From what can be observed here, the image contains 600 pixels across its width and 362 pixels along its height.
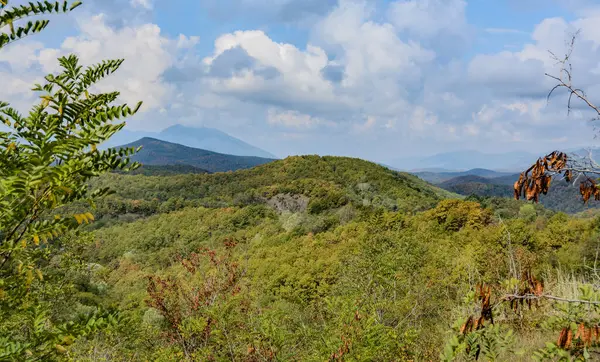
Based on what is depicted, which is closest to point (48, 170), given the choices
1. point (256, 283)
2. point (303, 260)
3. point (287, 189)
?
point (256, 283)

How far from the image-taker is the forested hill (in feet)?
180

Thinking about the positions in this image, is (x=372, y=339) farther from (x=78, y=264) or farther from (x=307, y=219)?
(x=307, y=219)

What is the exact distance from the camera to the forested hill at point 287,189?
5478cm

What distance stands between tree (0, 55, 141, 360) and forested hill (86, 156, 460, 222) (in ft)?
150

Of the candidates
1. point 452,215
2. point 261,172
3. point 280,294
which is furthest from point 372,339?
point 261,172

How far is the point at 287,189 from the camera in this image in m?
64.0

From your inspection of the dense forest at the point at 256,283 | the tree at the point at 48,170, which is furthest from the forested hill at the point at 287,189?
the tree at the point at 48,170

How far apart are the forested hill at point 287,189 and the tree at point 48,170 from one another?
45.7 metres

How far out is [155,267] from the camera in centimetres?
4388

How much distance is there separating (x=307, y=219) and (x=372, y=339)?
42.9 m

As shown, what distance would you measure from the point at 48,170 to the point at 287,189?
62.6 meters

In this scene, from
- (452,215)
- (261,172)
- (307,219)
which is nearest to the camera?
(452,215)

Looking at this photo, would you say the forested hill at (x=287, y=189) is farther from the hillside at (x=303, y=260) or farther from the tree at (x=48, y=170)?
the tree at (x=48, y=170)

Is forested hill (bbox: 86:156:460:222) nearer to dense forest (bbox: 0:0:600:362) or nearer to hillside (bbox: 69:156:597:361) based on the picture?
hillside (bbox: 69:156:597:361)
